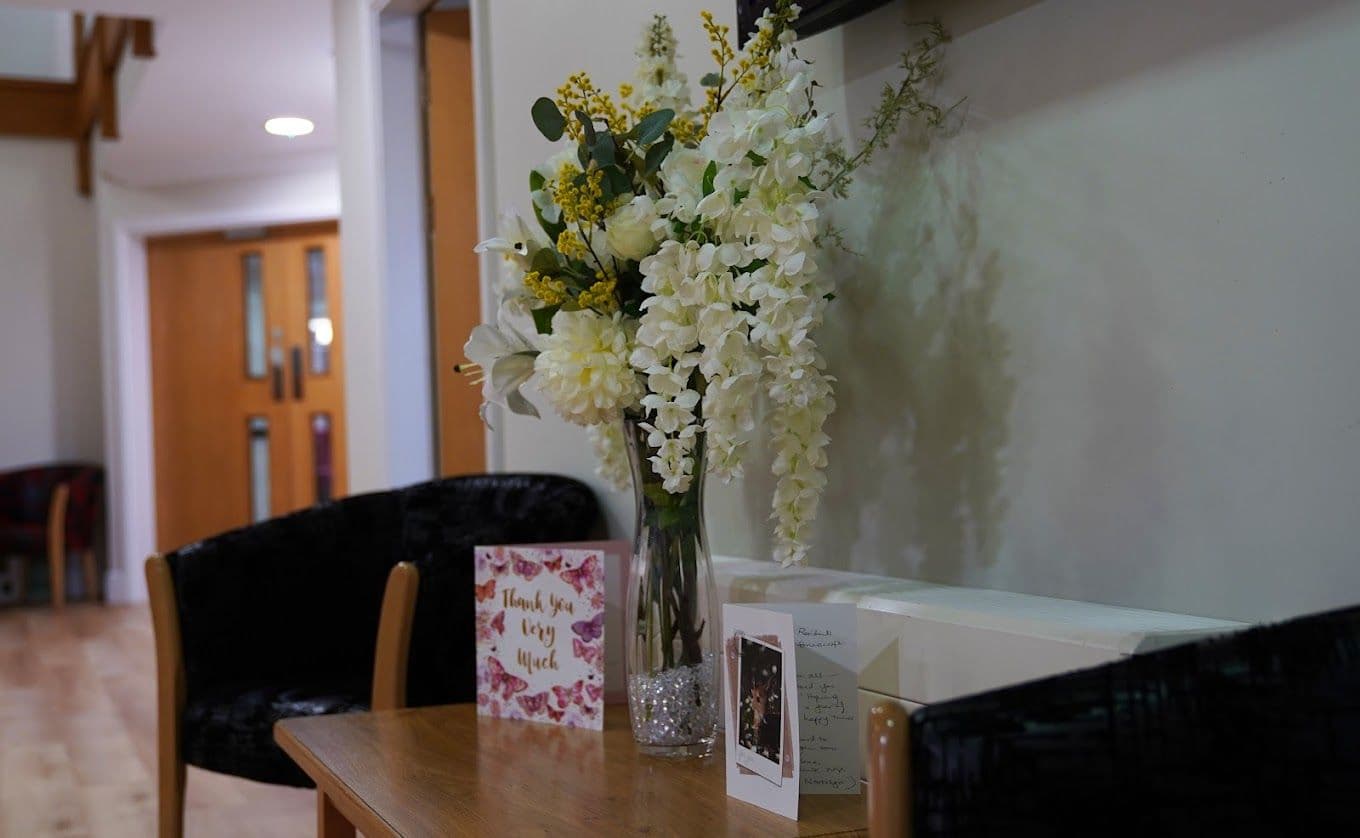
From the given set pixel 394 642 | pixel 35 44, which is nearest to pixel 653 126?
pixel 394 642

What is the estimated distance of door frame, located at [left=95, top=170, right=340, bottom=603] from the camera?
754 cm

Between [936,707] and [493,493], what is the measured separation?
177cm

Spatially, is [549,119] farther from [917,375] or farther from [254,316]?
[254,316]

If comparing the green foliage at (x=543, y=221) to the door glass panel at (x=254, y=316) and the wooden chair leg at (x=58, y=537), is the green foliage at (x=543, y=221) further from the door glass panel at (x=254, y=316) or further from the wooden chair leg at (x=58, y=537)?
the wooden chair leg at (x=58, y=537)

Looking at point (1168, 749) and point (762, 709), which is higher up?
point (1168, 749)

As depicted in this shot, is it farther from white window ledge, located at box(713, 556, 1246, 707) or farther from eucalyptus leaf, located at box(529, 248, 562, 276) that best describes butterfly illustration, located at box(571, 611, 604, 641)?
eucalyptus leaf, located at box(529, 248, 562, 276)

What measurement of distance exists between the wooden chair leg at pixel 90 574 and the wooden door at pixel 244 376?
44cm

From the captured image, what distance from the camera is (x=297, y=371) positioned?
7.39 metres

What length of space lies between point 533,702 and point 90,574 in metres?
7.06

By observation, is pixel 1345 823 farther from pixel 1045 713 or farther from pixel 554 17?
pixel 554 17

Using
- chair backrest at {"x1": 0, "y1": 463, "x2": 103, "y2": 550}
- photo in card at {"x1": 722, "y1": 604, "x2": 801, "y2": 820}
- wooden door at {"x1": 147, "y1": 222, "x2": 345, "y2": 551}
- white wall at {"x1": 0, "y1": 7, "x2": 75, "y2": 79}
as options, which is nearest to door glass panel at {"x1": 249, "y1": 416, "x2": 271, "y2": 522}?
wooden door at {"x1": 147, "y1": 222, "x2": 345, "y2": 551}

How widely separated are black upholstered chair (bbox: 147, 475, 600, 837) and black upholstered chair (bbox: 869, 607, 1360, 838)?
5.10 ft

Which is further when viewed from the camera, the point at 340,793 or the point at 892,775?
the point at 340,793

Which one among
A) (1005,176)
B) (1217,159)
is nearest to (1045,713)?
(1217,159)
